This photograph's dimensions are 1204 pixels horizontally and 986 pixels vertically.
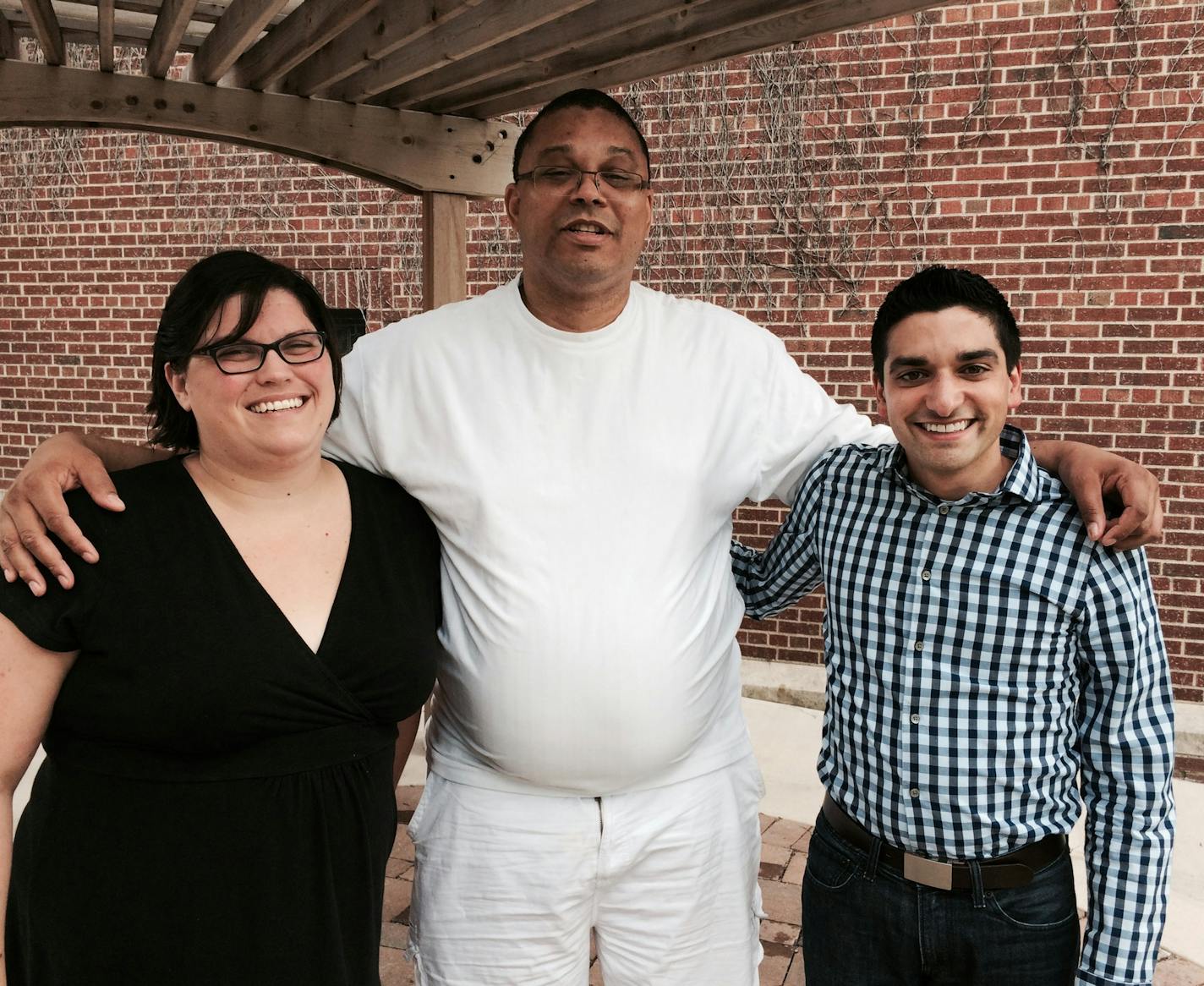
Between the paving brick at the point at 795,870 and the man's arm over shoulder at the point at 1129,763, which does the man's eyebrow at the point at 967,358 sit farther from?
the paving brick at the point at 795,870

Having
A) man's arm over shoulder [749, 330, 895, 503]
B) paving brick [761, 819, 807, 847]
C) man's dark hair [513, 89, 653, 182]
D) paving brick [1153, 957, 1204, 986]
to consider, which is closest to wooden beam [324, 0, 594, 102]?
man's dark hair [513, 89, 653, 182]

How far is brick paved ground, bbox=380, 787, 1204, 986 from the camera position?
3.31 metres

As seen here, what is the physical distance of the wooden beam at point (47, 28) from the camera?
2.89 meters

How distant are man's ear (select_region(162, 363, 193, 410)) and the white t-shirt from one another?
396mm

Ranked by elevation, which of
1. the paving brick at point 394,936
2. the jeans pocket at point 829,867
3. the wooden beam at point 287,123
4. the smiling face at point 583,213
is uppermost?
the wooden beam at point 287,123

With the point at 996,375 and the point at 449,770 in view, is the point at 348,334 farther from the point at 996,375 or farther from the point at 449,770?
the point at 996,375

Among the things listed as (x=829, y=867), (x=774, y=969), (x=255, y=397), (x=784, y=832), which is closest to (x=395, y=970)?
(x=774, y=969)

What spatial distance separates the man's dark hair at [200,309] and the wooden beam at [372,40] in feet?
3.89

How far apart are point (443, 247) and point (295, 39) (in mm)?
1018

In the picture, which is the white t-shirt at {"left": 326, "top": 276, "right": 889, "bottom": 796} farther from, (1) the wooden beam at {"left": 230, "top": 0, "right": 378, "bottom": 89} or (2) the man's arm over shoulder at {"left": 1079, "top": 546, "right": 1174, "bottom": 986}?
(1) the wooden beam at {"left": 230, "top": 0, "right": 378, "bottom": 89}

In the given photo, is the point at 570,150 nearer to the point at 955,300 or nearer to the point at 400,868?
the point at 955,300

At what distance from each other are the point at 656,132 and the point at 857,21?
10.4ft

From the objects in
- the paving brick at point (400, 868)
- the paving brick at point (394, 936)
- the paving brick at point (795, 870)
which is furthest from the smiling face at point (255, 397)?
the paving brick at point (795, 870)

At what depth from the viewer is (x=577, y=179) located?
88.2 inches
